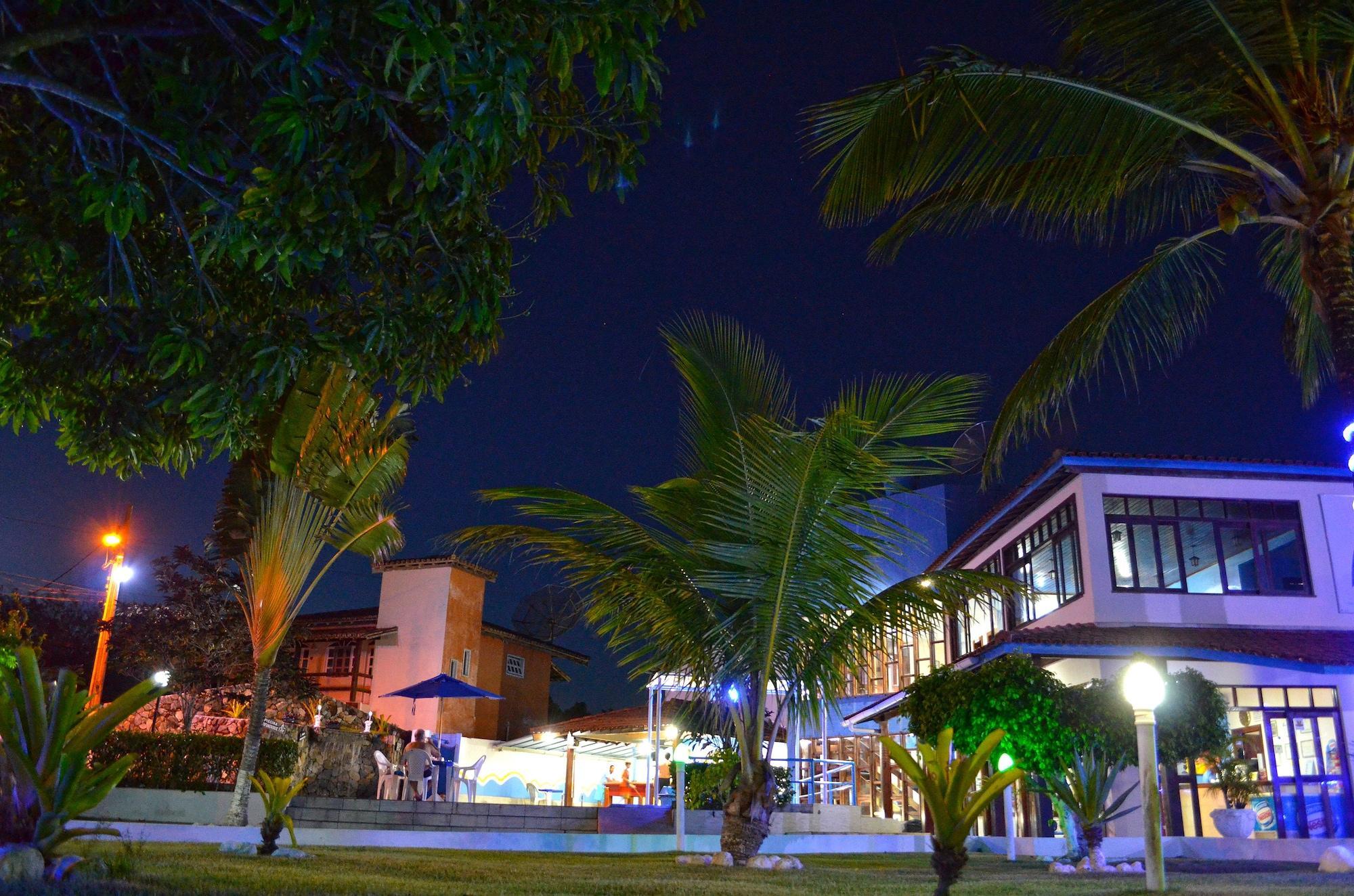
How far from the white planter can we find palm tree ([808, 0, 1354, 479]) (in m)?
9.27

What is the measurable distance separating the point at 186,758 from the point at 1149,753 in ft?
41.6

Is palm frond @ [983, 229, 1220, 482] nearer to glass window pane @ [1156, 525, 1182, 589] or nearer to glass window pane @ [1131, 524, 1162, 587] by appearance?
glass window pane @ [1131, 524, 1162, 587]

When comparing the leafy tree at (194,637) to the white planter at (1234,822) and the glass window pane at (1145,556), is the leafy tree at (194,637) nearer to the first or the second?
the glass window pane at (1145,556)

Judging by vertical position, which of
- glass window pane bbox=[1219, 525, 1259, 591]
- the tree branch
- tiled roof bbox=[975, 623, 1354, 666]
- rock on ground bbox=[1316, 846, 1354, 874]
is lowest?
rock on ground bbox=[1316, 846, 1354, 874]

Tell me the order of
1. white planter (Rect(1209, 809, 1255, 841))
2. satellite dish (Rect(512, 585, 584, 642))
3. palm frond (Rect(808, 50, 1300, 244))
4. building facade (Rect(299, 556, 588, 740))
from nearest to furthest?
palm frond (Rect(808, 50, 1300, 244)), white planter (Rect(1209, 809, 1255, 841)), building facade (Rect(299, 556, 588, 740)), satellite dish (Rect(512, 585, 584, 642))

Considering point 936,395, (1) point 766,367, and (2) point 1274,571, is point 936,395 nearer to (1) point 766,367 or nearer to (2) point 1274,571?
(1) point 766,367

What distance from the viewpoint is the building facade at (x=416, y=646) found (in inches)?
1024

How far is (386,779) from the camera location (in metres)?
15.5

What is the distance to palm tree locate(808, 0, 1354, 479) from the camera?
6242 mm

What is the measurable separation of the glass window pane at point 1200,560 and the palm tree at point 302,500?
46.5 feet

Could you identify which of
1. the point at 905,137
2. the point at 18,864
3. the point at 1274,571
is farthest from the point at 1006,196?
the point at 1274,571

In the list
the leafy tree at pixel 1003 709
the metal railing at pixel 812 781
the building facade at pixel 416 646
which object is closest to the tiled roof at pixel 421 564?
the building facade at pixel 416 646

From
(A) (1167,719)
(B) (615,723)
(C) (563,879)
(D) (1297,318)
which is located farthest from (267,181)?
(B) (615,723)

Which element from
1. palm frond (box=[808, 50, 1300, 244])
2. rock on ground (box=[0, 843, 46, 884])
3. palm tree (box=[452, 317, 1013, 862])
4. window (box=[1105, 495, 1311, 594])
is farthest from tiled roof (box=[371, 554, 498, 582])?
rock on ground (box=[0, 843, 46, 884])
